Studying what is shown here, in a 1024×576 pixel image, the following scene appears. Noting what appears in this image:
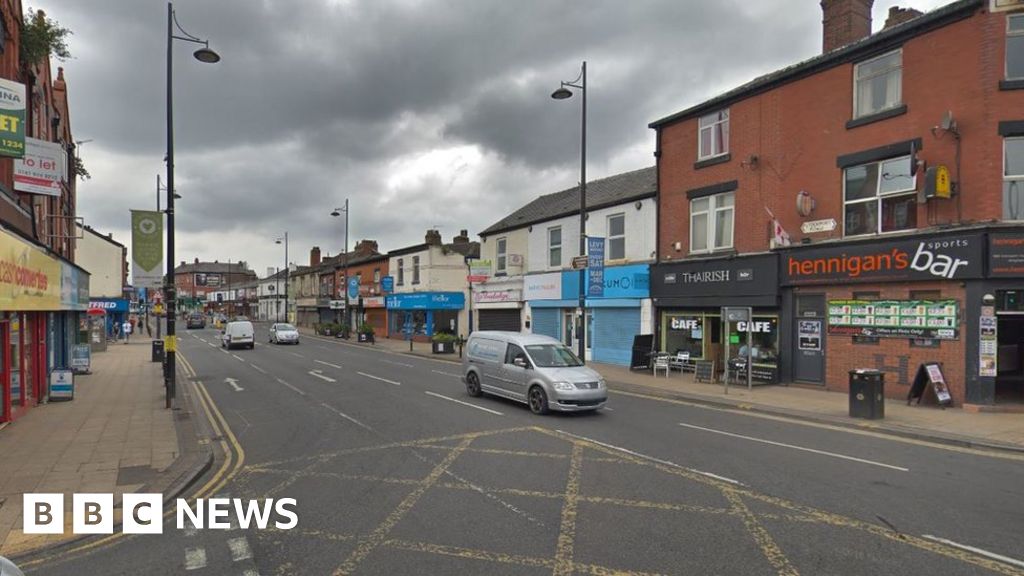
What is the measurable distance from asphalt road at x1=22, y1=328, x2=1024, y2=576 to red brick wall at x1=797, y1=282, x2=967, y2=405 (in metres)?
4.49

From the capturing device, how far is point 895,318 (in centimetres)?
1516

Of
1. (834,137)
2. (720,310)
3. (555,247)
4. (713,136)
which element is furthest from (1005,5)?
(555,247)

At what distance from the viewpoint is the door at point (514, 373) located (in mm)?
13516

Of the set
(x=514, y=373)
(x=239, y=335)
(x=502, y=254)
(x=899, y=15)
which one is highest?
(x=899, y=15)

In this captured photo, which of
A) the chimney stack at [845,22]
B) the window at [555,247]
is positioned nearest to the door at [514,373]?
the chimney stack at [845,22]

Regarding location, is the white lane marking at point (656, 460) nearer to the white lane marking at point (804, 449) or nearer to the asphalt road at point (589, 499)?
the asphalt road at point (589, 499)

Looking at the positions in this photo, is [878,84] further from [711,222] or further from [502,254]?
[502,254]

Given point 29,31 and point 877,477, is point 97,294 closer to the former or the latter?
point 29,31

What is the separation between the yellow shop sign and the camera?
872cm

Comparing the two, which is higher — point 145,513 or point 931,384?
point 931,384

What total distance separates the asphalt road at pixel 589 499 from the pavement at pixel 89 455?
0.60 metres

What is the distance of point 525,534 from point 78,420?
11275 millimetres

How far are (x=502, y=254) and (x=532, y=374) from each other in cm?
2056

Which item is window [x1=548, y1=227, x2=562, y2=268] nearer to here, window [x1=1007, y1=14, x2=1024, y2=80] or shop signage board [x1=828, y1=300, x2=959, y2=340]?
shop signage board [x1=828, y1=300, x2=959, y2=340]
